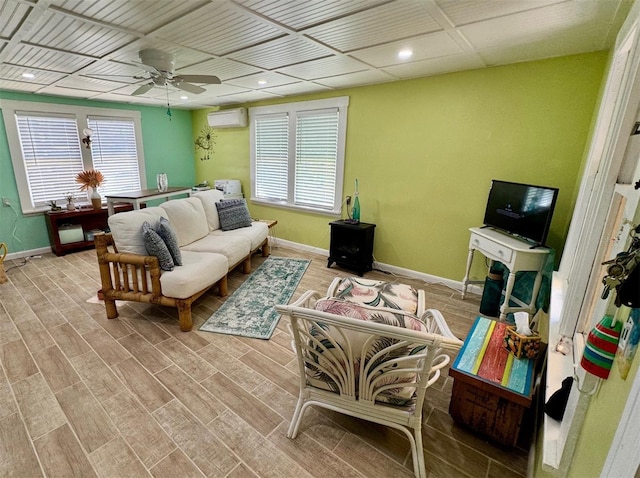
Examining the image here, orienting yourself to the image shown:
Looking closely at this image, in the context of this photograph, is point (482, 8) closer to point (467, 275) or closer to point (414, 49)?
point (414, 49)

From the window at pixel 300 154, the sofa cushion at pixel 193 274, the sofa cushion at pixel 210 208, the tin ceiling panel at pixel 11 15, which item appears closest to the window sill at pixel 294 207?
the window at pixel 300 154

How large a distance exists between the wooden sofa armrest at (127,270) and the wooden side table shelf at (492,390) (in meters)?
2.40

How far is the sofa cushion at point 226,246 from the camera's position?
3307 millimetres

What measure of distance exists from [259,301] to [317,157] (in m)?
2.36

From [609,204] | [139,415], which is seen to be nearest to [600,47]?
[609,204]

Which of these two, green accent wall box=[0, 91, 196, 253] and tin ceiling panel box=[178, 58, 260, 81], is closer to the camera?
tin ceiling panel box=[178, 58, 260, 81]

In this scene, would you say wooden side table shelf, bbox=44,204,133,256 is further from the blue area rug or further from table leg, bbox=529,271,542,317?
table leg, bbox=529,271,542,317

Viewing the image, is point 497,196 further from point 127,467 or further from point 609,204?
point 127,467

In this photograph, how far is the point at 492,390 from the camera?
4.97ft

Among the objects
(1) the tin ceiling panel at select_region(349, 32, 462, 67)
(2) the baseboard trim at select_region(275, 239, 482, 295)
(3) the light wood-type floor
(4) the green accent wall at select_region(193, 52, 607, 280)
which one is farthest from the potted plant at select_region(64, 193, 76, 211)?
(1) the tin ceiling panel at select_region(349, 32, 462, 67)

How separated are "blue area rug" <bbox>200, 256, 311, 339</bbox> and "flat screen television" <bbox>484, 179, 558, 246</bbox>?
7.47ft

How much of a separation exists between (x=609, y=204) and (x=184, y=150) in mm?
6395

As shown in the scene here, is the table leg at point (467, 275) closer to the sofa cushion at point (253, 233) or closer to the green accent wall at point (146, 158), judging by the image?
the sofa cushion at point (253, 233)

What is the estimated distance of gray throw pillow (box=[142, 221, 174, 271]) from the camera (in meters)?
2.56
